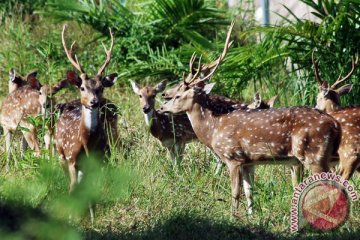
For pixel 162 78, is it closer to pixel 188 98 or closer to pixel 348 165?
pixel 188 98

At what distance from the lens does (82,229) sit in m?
7.59

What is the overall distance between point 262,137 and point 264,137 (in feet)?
0.09

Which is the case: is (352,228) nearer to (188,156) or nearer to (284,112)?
(284,112)

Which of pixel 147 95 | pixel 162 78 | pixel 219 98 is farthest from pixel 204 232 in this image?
pixel 162 78

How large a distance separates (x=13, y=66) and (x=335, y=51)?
16.4 feet

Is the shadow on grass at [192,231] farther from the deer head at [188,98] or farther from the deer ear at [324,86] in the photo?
the deer ear at [324,86]

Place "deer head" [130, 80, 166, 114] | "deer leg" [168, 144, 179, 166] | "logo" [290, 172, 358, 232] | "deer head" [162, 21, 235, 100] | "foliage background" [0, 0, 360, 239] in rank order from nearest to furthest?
"foliage background" [0, 0, 360, 239] < "logo" [290, 172, 358, 232] < "deer leg" [168, 144, 179, 166] < "deer head" [162, 21, 235, 100] < "deer head" [130, 80, 166, 114]

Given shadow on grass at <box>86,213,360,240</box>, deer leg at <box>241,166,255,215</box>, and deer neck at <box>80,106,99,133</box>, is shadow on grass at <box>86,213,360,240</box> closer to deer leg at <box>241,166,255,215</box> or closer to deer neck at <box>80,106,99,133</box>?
deer leg at <box>241,166,255,215</box>

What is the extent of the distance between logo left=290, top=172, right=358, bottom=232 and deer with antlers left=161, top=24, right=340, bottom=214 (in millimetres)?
130

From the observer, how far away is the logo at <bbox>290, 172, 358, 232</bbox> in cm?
820

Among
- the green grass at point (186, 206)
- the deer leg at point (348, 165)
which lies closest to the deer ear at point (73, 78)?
the green grass at point (186, 206)

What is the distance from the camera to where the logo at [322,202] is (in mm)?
8195

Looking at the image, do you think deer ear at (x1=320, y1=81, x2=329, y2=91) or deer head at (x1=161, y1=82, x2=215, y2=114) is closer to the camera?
deer head at (x1=161, y1=82, x2=215, y2=114)

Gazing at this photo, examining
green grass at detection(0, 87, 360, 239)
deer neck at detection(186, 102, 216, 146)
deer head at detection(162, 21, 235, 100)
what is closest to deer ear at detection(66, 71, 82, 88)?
green grass at detection(0, 87, 360, 239)
